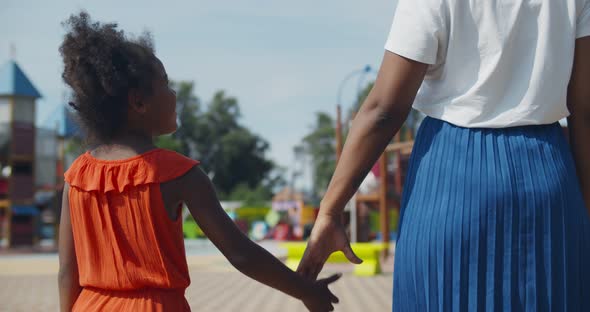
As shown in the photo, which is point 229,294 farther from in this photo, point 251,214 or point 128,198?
point 251,214

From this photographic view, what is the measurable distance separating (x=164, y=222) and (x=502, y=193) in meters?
0.88

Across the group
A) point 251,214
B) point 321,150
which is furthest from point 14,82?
point 321,150

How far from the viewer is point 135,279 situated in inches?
82.5

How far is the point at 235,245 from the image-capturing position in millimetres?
2213

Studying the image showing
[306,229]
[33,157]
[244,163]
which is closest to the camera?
[33,157]

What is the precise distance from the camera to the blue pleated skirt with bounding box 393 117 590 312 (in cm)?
189

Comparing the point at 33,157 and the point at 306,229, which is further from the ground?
the point at 33,157

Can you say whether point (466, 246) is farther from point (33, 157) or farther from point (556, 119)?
point (33, 157)

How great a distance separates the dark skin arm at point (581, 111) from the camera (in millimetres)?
1991

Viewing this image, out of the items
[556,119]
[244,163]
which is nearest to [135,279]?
[556,119]

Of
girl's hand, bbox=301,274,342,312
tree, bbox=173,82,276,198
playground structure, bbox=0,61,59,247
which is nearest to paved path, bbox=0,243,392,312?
girl's hand, bbox=301,274,342,312

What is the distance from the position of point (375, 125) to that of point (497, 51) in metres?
0.35

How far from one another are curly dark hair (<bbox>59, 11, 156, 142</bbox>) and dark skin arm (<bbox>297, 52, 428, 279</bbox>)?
0.61 metres

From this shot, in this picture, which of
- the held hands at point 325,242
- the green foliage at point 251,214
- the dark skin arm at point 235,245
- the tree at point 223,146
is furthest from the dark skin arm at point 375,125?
the tree at point 223,146
